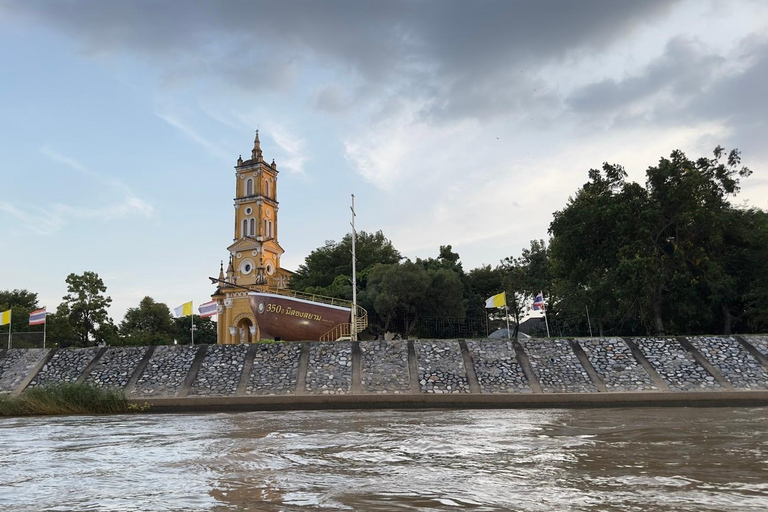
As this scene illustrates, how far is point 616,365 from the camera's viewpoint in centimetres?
2075

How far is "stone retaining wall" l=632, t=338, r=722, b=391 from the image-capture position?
19.1 meters

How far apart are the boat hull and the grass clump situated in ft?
34.9

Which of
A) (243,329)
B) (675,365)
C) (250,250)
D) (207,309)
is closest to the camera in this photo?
(675,365)

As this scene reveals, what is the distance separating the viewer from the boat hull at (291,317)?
28.0m

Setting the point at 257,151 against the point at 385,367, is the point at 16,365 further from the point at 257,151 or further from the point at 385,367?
the point at 257,151

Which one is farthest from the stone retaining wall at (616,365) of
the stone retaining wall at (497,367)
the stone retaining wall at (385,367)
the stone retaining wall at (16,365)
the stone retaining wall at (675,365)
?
the stone retaining wall at (16,365)

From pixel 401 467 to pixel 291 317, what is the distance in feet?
73.0

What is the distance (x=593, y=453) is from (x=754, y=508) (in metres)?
3.22

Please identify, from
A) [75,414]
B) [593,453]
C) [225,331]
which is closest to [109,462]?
[593,453]

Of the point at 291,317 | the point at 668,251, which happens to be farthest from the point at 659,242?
the point at 291,317

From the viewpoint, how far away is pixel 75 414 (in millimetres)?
17266

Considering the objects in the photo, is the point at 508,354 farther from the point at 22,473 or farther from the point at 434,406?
the point at 22,473

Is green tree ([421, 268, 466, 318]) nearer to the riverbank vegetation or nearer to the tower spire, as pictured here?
the riverbank vegetation

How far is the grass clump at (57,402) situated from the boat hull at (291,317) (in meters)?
10.7
